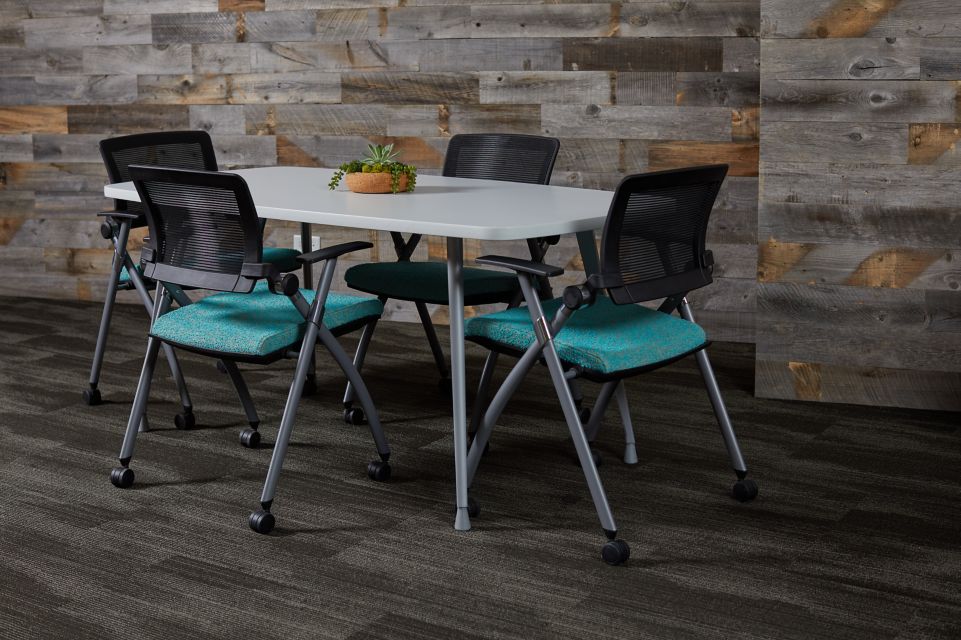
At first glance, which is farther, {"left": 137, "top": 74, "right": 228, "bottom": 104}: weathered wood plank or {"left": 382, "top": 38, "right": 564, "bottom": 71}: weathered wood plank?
{"left": 137, "top": 74, "right": 228, "bottom": 104}: weathered wood plank

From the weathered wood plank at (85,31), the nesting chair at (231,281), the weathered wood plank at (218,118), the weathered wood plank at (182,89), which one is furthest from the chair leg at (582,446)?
the weathered wood plank at (85,31)

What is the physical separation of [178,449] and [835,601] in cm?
213

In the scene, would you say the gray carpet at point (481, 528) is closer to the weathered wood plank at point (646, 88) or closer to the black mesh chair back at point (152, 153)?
the black mesh chair back at point (152, 153)

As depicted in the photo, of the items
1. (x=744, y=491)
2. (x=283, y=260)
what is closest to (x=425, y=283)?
(x=283, y=260)

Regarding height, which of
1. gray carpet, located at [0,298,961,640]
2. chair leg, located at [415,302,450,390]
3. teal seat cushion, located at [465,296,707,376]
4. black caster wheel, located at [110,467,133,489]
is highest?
teal seat cushion, located at [465,296,707,376]

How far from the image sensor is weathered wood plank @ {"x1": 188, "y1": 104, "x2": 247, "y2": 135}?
5.78 metres

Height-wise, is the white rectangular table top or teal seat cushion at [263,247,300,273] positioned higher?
the white rectangular table top

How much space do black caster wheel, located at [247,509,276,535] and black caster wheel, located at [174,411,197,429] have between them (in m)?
0.97

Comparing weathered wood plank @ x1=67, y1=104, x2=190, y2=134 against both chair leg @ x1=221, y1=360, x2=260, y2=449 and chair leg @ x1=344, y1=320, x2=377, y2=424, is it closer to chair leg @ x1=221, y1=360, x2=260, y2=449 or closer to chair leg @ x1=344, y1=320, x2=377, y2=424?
chair leg @ x1=344, y1=320, x2=377, y2=424

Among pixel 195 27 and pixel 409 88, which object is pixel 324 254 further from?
pixel 195 27

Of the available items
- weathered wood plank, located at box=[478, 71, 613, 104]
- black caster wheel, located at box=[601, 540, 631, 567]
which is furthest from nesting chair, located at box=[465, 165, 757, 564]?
weathered wood plank, located at box=[478, 71, 613, 104]

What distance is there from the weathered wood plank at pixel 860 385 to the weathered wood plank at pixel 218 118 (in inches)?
118

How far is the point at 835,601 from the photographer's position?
8.54 ft

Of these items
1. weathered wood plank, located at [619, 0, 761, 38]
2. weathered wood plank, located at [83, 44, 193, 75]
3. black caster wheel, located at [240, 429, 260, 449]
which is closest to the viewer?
black caster wheel, located at [240, 429, 260, 449]
